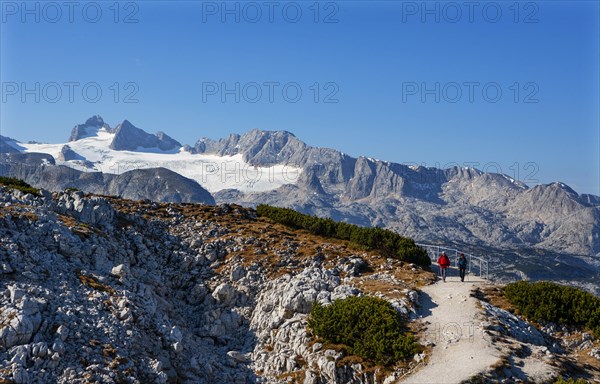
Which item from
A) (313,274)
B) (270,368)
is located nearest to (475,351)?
(270,368)

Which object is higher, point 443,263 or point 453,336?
point 443,263

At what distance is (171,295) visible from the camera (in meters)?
44.1

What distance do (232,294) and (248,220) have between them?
60.5 ft

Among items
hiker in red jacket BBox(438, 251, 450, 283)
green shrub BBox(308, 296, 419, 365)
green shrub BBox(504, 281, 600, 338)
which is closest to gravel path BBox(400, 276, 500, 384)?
hiker in red jacket BBox(438, 251, 450, 283)

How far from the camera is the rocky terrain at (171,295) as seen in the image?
28.4m

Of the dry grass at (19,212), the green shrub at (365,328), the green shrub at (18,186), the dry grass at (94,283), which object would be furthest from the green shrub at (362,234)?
the dry grass at (19,212)

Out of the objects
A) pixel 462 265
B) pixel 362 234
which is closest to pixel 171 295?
pixel 362 234

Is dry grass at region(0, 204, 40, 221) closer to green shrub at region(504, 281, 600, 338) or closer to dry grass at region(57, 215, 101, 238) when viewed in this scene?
dry grass at region(57, 215, 101, 238)

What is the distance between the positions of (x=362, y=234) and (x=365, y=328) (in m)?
20.4

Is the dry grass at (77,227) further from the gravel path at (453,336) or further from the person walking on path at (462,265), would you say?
the person walking on path at (462,265)


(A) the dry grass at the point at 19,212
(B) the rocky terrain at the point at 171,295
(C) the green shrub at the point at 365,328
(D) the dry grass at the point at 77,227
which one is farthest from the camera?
(D) the dry grass at the point at 77,227

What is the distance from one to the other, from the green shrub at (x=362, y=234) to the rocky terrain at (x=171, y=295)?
2.44 meters

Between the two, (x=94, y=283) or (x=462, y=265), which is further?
(x=462, y=265)

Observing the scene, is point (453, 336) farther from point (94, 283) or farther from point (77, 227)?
point (77, 227)
